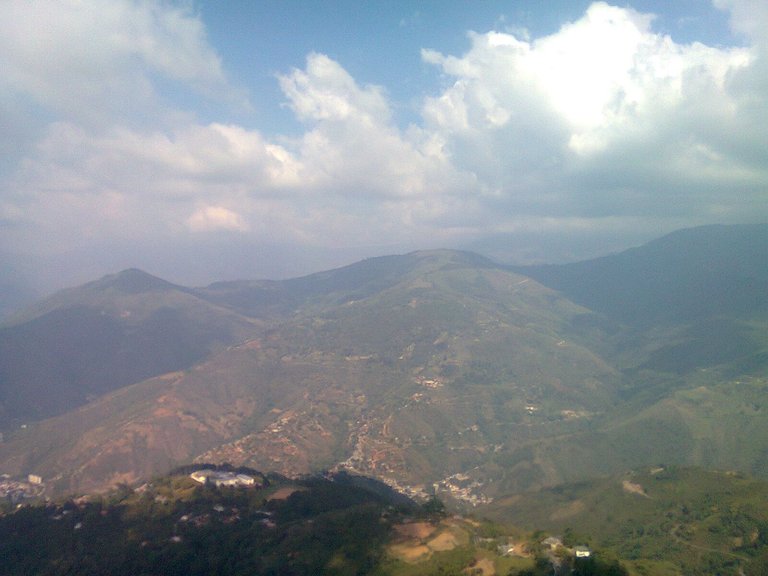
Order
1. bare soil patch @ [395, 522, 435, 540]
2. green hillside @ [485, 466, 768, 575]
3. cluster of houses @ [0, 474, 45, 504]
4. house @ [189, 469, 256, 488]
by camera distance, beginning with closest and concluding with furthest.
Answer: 1. bare soil patch @ [395, 522, 435, 540]
2. green hillside @ [485, 466, 768, 575]
3. house @ [189, 469, 256, 488]
4. cluster of houses @ [0, 474, 45, 504]

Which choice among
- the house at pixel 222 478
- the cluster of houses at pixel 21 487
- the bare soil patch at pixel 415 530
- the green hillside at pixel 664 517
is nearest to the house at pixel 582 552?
the green hillside at pixel 664 517

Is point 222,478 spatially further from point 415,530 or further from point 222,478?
point 415,530

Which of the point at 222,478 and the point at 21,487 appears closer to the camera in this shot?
the point at 222,478

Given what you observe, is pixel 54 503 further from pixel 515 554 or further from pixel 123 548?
pixel 515 554

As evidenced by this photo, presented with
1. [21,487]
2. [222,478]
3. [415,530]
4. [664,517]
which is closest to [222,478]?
[222,478]

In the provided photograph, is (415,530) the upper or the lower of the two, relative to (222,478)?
upper

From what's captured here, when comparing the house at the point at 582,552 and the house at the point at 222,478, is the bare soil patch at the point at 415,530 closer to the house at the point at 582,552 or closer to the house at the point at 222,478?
the house at the point at 582,552

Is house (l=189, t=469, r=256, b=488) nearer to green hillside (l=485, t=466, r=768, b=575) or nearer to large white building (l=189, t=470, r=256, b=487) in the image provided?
large white building (l=189, t=470, r=256, b=487)

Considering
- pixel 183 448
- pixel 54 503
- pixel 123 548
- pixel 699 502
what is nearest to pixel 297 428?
pixel 183 448

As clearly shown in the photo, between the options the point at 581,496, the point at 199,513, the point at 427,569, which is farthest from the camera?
the point at 581,496

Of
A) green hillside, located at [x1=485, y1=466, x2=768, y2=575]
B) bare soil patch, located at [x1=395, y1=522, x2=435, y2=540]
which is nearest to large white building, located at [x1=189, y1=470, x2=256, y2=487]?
bare soil patch, located at [x1=395, y1=522, x2=435, y2=540]

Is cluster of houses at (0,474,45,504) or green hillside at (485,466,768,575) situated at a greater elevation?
green hillside at (485,466,768,575)
